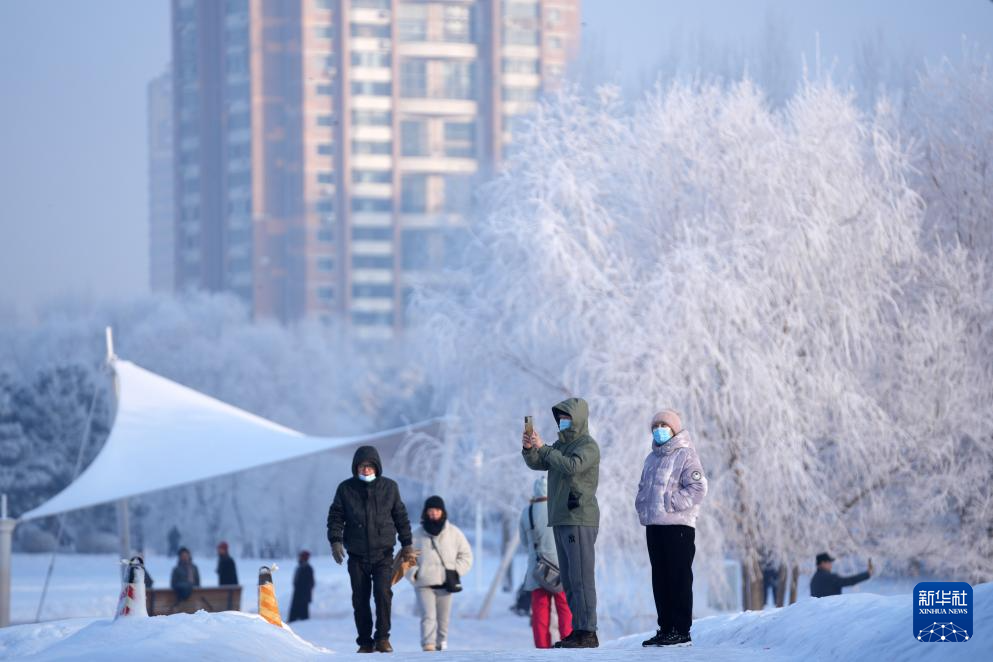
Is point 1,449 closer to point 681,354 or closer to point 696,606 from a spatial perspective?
point 696,606

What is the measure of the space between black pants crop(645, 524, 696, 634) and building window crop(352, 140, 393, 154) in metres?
120

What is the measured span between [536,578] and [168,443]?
1509 cm

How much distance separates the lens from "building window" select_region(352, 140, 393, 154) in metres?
128

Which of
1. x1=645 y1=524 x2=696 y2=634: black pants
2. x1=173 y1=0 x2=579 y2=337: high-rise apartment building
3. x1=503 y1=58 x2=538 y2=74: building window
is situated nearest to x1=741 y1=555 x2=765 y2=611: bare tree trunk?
x1=645 y1=524 x2=696 y2=634: black pants

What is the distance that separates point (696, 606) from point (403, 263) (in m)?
106

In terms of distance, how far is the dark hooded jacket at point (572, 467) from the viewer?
31.6 ft

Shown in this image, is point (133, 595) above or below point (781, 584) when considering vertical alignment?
above

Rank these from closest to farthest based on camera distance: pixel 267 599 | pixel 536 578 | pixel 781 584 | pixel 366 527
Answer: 1. pixel 366 527
2. pixel 536 578
3. pixel 267 599
4. pixel 781 584

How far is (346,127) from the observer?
419 feet

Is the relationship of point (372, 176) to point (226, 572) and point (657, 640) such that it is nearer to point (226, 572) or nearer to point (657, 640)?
point (226, 572)

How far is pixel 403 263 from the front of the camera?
129m

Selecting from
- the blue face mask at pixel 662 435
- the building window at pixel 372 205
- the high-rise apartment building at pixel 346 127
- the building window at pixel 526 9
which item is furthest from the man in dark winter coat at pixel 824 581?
the building window at pixel 526 9

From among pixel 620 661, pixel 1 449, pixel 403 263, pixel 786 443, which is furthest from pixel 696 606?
pixel 403 263

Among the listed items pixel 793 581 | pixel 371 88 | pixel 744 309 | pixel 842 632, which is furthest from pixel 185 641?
pixel 371 88
